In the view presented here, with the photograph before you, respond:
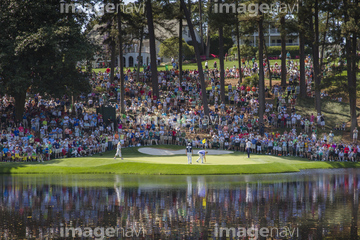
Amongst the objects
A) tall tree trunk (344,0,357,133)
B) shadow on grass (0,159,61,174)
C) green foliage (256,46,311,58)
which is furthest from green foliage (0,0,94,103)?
green foliage (256,46,311,58)

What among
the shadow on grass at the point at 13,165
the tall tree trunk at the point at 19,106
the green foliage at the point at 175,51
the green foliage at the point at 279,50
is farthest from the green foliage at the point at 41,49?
the green foliage at the point at 279,50

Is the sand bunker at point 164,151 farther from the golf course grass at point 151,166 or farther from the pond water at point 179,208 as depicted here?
the pond water at point 179,208

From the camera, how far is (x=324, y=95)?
57438mm

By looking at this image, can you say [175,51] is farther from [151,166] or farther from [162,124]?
[151,166]

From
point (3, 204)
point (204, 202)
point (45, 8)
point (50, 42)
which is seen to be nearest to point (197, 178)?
point (204, 202)

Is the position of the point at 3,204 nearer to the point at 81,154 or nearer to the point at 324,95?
the point at 81,154

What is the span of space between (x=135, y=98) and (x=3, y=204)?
34030 mm

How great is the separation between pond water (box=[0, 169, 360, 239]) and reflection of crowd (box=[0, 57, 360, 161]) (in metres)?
11.4

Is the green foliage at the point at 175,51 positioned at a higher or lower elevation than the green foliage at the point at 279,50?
lower

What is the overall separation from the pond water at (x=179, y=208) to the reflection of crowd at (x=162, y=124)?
450 inches

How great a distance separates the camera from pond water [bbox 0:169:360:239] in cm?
1533

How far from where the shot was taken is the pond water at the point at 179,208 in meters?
15.3

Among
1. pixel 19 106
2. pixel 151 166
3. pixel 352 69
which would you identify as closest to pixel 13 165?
pixel 151 166

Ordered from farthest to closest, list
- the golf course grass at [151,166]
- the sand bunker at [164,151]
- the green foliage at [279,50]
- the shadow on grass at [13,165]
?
1. the green foliage at [279,50]
2. the sand bunker at [164,151]
3. the shadow on grass at [13,165]
4. the golf course grass at [151,166]
